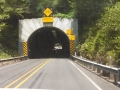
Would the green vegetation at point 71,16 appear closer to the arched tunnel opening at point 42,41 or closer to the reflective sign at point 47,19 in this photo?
the reflective sign at point 47,19

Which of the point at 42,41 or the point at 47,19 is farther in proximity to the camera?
the point at 42,41

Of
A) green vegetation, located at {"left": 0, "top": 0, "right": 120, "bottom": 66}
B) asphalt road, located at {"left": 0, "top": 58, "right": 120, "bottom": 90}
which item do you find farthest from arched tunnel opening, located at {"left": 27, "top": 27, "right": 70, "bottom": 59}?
asphalt road, located at {"left": 0, "top": 58, "right": 120, "bottom": 90}

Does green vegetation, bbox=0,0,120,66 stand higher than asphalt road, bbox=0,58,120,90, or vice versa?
green vegetation, bbox=0,0,120,66

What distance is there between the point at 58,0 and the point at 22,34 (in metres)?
10.4

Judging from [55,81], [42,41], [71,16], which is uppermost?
[71,16]

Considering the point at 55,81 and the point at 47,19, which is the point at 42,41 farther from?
the point at 55,81

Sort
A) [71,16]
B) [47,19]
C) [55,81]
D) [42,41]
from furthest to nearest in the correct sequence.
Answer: [42,41] → [71,16] → [47,19] → [55,81]

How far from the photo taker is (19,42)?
45.9 m

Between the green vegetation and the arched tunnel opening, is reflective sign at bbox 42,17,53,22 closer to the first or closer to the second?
the green vegetation

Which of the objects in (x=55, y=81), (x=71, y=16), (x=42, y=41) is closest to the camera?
(x=55, y=81)

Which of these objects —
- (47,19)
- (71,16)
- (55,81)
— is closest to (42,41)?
(71,16)

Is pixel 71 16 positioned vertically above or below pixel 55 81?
above

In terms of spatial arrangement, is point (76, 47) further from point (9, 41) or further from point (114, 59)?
point (114, 59)

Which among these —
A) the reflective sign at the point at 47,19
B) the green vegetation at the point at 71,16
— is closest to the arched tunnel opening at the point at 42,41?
the green vegetation at the point at 71,16
